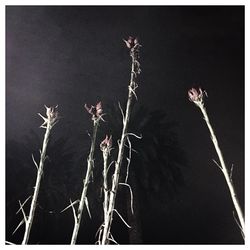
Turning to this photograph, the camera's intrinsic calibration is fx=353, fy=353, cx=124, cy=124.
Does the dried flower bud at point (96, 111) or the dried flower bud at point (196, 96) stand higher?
the dried flower bud at point (196, 96)

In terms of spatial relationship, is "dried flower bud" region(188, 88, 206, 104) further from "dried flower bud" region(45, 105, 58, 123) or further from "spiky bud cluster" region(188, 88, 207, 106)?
"dried flower bud" region(45, 105, 58, 123)

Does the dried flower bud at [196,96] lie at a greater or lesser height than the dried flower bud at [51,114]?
greater

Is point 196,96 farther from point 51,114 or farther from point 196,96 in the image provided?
point 51,114

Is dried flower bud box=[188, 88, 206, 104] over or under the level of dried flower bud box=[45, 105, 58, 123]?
over

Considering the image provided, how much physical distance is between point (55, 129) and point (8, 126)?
499 mm

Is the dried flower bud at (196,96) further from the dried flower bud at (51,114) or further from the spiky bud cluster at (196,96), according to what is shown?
the dried flower bud at (51,114)

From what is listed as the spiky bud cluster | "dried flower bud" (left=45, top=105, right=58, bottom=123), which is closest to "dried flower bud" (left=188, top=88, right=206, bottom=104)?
the spiky bud cluster

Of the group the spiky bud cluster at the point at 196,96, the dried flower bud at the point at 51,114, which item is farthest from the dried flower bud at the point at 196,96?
the dried flower bud at the point at 51,114

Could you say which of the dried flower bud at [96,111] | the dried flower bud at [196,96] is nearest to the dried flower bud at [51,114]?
the dried flower bud at [96,111]

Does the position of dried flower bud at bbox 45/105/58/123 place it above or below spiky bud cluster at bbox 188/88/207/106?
below

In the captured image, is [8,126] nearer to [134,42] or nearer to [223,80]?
[223,80]

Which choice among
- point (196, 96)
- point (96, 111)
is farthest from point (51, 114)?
point (196, 96)

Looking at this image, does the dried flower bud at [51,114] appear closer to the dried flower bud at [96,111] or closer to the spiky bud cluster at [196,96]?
the dried flower bud at [96,111]

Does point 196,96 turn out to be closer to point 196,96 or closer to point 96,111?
point 196,96
